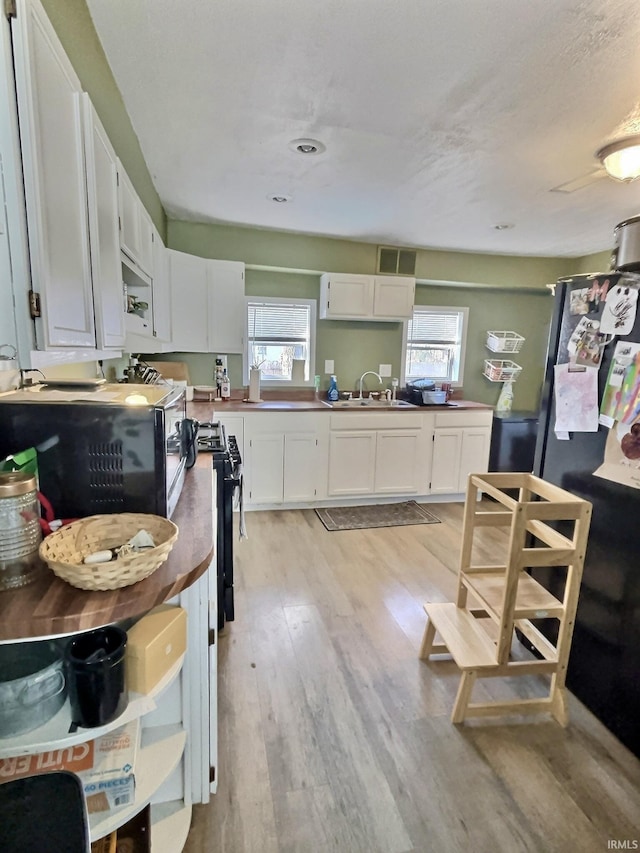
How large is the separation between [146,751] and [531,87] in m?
2.55


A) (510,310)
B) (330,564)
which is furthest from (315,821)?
(510,310)

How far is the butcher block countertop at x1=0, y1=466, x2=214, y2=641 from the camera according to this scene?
2.19 ft

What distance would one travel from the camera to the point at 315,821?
127 centimetres

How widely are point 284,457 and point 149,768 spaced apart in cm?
267

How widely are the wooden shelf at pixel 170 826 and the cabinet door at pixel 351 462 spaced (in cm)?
264

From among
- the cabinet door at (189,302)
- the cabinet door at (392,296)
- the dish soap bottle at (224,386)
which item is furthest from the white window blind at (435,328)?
the cabinet door at (189,302)

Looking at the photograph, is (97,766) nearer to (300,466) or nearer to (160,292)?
(160,292)

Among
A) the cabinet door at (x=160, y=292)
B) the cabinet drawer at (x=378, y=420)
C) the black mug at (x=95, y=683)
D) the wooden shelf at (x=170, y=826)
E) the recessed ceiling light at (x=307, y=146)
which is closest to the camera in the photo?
the black mug at (x=95, y=683)

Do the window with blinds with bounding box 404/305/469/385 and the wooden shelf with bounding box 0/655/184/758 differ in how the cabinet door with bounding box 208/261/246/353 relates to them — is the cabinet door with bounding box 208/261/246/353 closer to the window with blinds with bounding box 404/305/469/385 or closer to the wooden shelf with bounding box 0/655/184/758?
the window with blinds with bounding box 404/305/469/385

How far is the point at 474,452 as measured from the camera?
13.2 feet

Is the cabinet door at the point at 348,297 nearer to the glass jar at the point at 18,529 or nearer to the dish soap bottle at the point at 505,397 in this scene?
the dish soap bottle at the point at 505,397

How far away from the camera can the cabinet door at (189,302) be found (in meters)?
3.20

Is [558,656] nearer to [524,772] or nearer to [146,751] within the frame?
[524,772]

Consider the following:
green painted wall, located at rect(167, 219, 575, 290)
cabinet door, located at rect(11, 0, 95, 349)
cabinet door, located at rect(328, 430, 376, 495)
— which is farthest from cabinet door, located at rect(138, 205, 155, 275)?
cabinet door, located at rect(328, 430, 376, 495)
